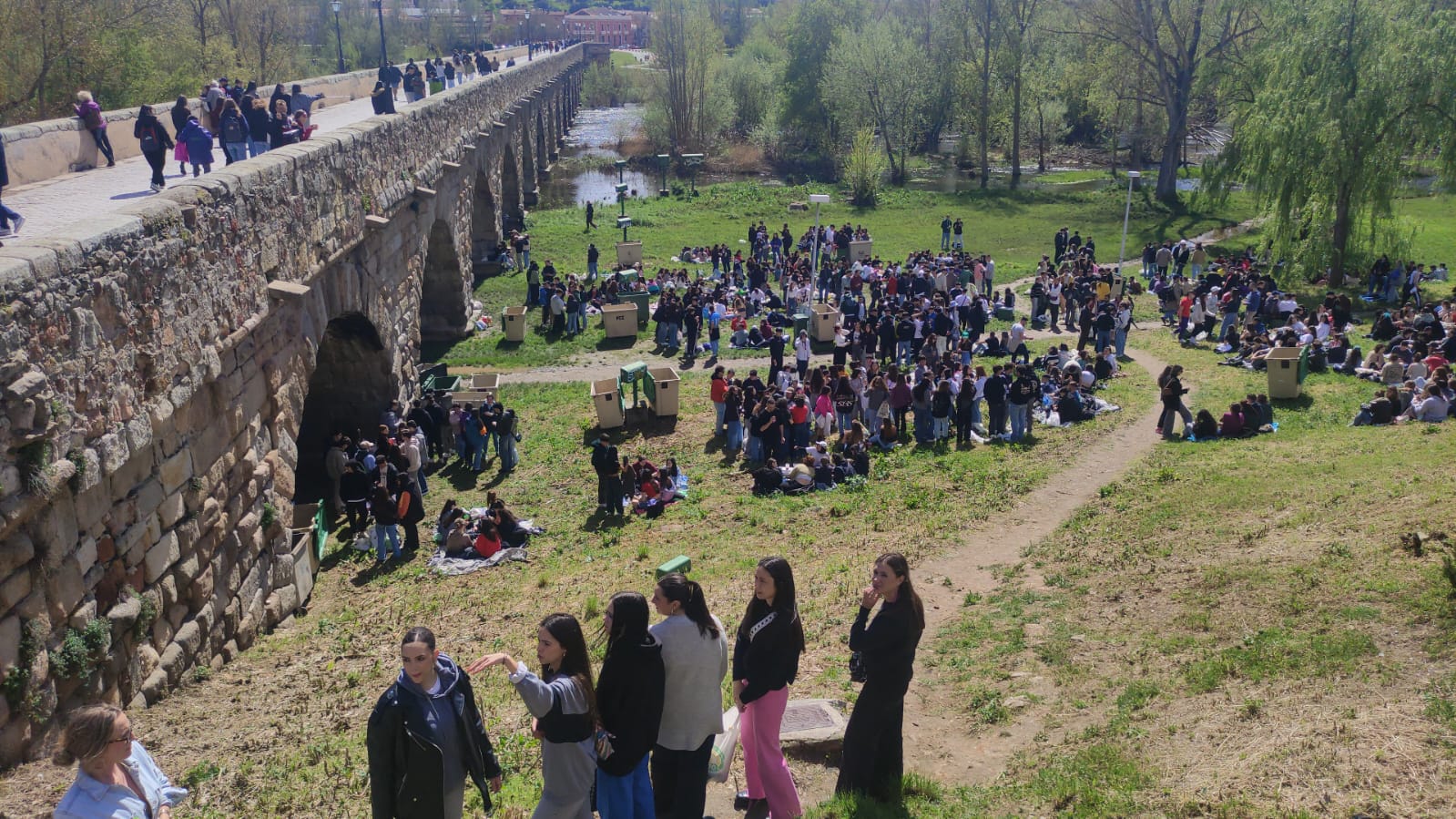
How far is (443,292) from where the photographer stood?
1058 inches

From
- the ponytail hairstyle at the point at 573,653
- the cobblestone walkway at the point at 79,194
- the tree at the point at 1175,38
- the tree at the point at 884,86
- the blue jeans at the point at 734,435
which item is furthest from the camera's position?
the tree at the point at 884,86

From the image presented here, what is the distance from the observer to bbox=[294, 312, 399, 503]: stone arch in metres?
18.5

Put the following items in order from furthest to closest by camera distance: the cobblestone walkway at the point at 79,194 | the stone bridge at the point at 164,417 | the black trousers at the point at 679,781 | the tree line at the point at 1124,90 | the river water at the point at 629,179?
the river water at the point at 629,179 < the tree line at the point at 1124,90 < the cobblestone walkway at the point at 79,194 < the stone bridge at the point at 164,417 < the black trousers at the point at 679,781

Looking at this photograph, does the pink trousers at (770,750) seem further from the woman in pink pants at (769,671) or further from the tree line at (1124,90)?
the tree line at (1124,90)

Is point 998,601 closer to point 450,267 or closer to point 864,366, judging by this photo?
point 864,366

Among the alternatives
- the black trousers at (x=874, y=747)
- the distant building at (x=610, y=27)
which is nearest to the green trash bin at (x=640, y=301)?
the black trousers at (x=874, y=747)

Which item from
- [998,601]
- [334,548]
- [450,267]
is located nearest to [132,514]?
[334,548]

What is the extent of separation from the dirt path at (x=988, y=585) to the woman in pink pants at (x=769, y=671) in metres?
1.59

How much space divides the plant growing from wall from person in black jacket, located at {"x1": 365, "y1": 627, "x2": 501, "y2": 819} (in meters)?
3.72

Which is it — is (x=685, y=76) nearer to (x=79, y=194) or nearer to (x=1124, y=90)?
(x=1124, y=90)

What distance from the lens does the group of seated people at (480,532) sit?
13.8m

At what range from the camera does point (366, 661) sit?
32.4ft

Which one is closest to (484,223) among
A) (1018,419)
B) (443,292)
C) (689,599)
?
(443,292)

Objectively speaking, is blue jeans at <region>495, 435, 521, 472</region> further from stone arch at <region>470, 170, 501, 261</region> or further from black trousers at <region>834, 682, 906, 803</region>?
stone arch at <region>470, 170, 501, 261</region>
